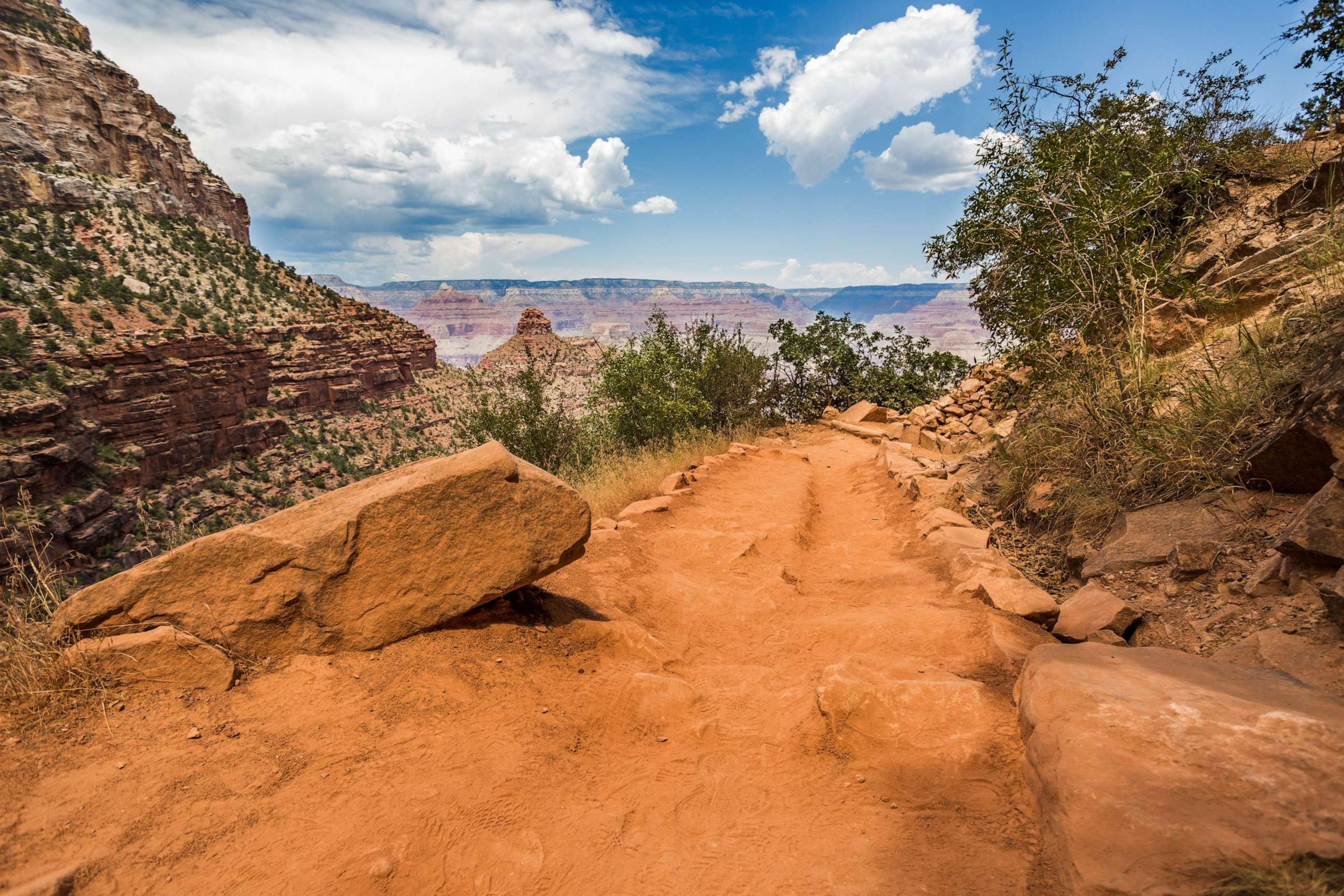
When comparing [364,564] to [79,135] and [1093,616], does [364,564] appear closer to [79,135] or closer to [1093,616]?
[1093,616]

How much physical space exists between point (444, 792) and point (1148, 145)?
9278 mm

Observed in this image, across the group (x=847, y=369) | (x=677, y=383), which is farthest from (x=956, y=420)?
(x=847, y=369)

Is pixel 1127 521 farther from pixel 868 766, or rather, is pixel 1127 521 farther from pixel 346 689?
pixel 346 689

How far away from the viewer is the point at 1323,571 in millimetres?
2723

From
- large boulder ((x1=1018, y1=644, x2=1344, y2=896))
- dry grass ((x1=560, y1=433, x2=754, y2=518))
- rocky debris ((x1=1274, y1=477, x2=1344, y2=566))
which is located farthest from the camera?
dry grass ((x1=560, y1=433, x2=754, y2=518))

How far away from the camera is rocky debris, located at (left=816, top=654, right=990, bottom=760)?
280 centimetres

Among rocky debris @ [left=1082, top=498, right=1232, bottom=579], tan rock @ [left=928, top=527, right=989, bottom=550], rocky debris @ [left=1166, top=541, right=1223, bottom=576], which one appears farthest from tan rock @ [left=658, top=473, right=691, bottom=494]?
rocky debris @ [left=1166, top=541, right=1223, bottom=576]

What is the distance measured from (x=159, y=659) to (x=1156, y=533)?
574 centimetres

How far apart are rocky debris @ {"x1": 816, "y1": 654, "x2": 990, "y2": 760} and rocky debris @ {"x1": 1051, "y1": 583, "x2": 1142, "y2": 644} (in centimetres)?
94

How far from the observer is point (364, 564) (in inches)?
140

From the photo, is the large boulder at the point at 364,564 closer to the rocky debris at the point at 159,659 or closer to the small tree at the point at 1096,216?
the rocky debris at the point at 159,659

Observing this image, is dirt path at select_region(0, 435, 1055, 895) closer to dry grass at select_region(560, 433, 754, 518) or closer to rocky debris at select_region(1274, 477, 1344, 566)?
rocky debris at select_region(1274, 477, 1344, 566)

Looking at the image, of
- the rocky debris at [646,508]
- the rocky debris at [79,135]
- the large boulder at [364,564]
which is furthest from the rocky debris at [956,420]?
the rocky debris at [79,135]

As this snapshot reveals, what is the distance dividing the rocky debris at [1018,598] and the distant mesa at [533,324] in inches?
3408
